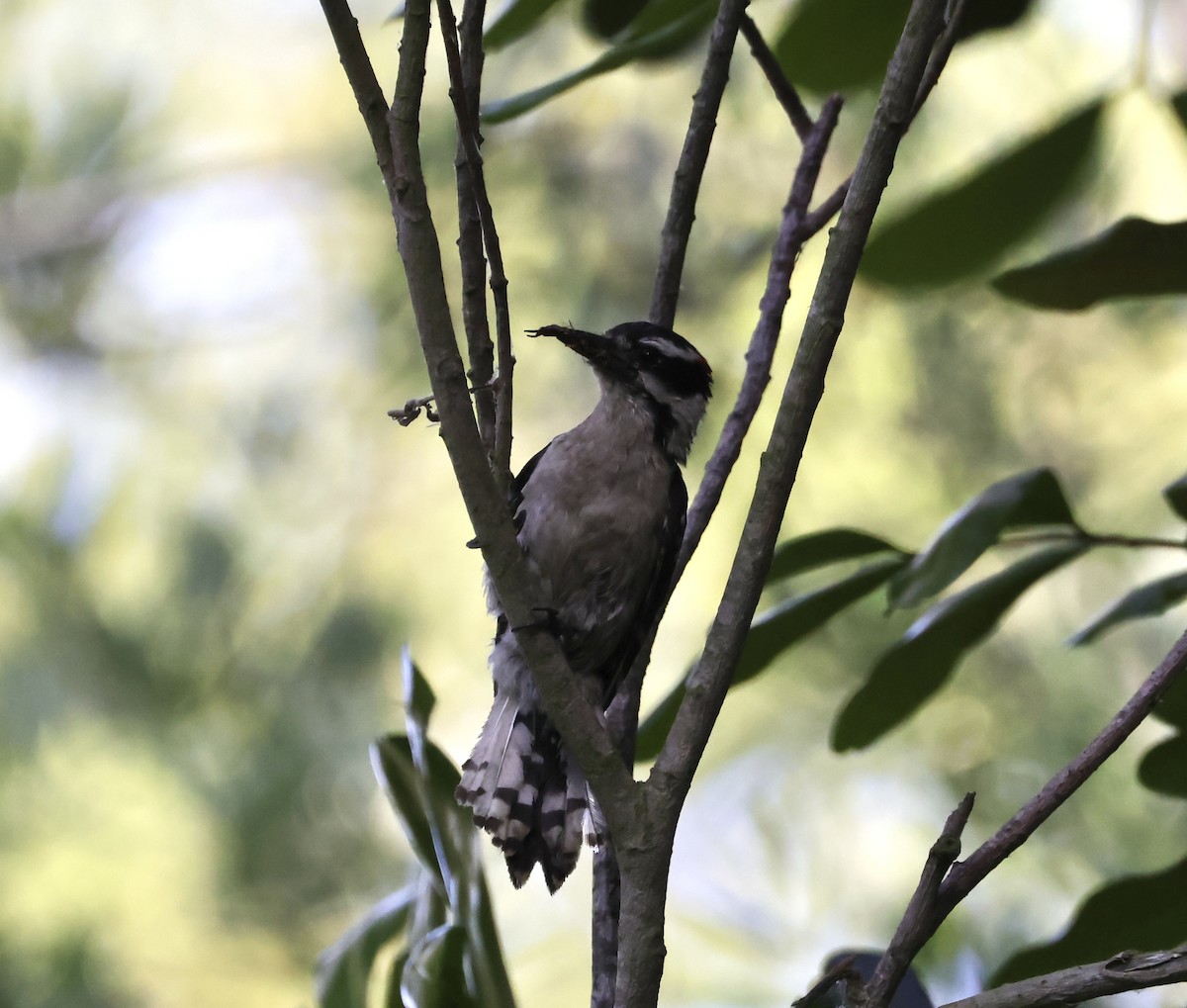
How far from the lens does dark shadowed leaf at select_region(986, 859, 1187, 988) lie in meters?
1.51

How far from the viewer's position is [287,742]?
479 cm

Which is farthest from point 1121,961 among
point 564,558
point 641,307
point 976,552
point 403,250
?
point 641,307

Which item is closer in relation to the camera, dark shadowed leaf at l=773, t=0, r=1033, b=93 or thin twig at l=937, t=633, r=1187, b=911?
thin twig at l=937, t=633, r=1187, b=911

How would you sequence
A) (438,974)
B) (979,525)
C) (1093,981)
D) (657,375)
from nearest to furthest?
(1093,981)
(438,974)
(979,525)
(657,375)

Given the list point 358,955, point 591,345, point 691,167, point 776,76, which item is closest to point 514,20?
point 691,167

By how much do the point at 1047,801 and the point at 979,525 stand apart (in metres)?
0.46

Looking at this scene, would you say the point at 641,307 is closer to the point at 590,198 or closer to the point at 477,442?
the point at 590,198

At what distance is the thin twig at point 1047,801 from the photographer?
107 cm

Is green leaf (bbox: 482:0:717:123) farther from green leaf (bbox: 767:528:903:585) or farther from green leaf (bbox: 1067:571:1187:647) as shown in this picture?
green leaf (bbox: 1067:571:1187:647)

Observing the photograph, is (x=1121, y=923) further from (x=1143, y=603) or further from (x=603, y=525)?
(x=603, y=525)

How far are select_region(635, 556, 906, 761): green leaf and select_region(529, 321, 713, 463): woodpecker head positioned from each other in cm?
61

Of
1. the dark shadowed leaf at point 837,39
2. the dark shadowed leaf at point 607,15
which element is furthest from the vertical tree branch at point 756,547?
the dark shadowed leaf at point 607,15

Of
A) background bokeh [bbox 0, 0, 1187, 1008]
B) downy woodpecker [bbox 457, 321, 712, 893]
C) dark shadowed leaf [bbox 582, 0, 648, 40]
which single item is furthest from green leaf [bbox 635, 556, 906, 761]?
background bokeh [bbox 0, 0, 1187, 1008]

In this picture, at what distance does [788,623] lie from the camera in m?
1.59
